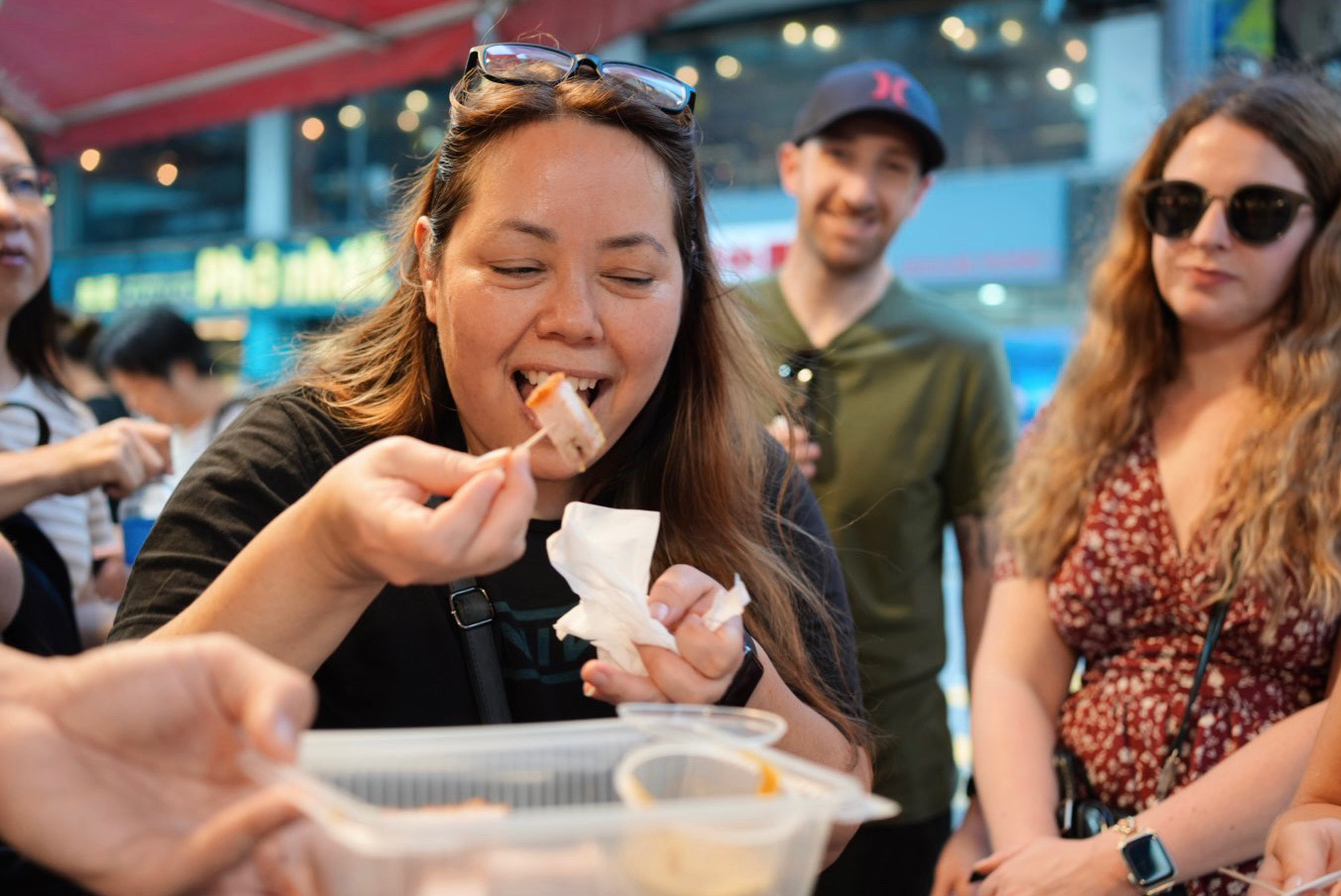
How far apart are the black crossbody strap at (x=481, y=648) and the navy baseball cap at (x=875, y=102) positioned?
77.1 inches

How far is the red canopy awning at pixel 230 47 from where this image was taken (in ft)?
13.7

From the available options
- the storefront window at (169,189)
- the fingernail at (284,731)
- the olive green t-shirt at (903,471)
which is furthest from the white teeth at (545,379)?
the storefront window at (169,189)

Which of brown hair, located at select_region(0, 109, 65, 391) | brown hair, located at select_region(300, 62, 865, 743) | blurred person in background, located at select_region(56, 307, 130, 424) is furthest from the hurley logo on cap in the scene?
blurred person in background, located at select_region(56, 307, 130, 424)

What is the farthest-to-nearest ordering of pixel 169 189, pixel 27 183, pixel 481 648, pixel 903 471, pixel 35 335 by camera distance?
pixel 169 189 → pixel 903 471 → pixel 35 335 → pixel 27 183 → pixel 481 648

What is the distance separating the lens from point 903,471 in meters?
2.87

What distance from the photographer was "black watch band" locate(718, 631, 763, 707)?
1.33 meters

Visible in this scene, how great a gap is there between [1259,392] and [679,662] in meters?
1.46

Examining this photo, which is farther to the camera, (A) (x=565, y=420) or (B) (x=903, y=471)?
(B) (x=903, y=471)

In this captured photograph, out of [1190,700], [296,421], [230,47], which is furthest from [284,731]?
[230,47]

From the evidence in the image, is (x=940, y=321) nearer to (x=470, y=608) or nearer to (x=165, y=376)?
(x=470, y=608)

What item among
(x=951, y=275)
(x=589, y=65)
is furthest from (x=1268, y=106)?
(x=951, y=275)

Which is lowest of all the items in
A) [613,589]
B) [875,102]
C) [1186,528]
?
[1186,528]

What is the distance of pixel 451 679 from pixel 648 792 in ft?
2.19

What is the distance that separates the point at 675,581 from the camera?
1.28 metres
